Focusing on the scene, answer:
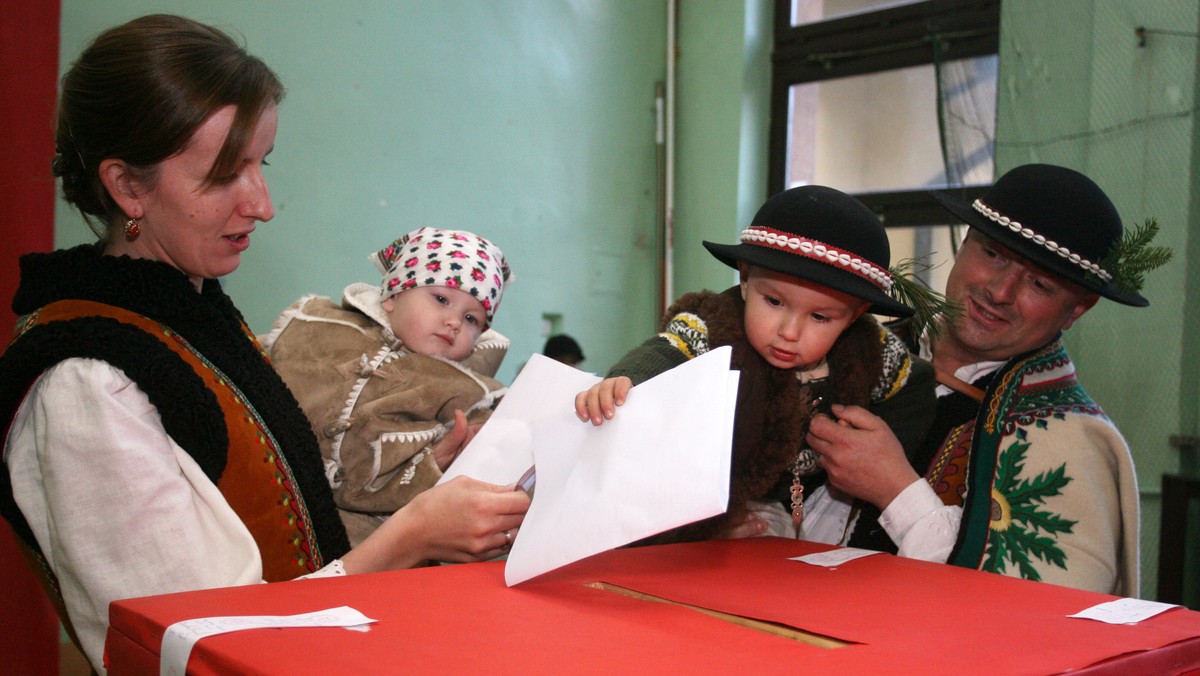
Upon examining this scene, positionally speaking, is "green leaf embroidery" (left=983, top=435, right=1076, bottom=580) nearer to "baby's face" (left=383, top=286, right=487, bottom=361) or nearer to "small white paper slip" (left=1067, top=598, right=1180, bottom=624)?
"small white paper slip" (left=1067, top=598, right=1180, bottom=624)

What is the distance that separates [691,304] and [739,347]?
0.14 m

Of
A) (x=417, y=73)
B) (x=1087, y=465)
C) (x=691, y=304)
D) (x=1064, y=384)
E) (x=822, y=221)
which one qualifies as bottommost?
(x=1087, y=465)

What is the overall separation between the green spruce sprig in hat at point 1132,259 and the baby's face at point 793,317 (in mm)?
528

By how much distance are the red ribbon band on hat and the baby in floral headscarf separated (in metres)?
0.76

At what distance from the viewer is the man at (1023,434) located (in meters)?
1.56

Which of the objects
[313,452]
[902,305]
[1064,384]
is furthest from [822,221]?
[313,452]

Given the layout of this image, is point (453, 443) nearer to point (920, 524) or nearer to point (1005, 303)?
point (920, 524)

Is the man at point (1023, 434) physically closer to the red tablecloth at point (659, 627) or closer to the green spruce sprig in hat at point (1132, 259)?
the green spruce sprig in hat at point (1132, 259)

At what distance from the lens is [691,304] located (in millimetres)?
1672

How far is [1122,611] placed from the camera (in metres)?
0.88

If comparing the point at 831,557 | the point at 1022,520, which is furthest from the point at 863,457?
the point at 831,557

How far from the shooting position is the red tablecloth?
66 cm

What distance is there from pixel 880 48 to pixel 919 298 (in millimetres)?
3584

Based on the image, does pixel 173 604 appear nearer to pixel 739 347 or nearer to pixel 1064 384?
pixel 739 347
